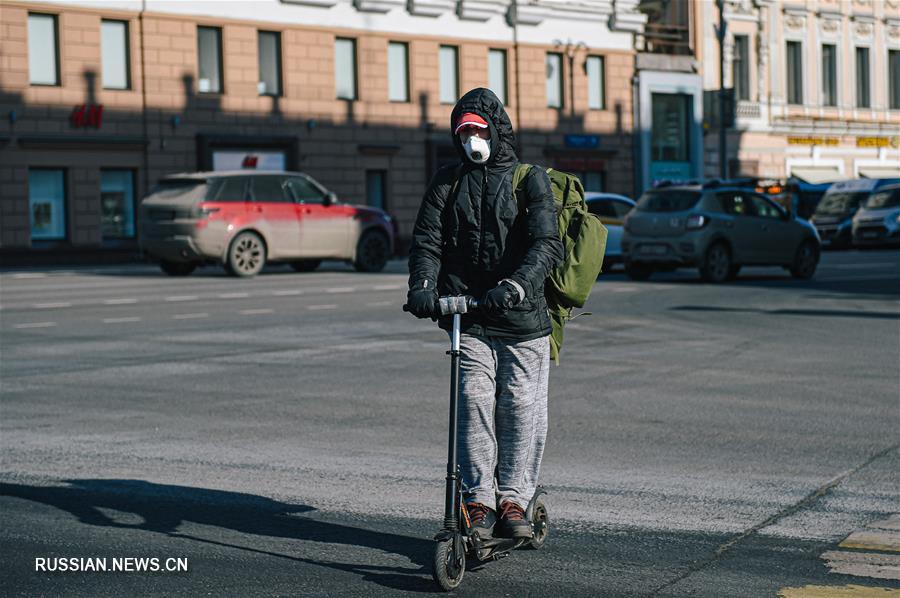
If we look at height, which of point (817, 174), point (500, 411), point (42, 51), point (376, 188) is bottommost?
point (500, 411)

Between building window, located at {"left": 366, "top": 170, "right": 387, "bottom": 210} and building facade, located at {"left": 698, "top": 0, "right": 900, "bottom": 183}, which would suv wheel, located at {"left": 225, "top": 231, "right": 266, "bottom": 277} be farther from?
building facade, located at {"left": 698, "top": 0, "right": 900, "bottom": 183}

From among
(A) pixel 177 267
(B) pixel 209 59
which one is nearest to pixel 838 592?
(A) pixel 177 267

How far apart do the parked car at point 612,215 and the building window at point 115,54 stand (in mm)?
14199

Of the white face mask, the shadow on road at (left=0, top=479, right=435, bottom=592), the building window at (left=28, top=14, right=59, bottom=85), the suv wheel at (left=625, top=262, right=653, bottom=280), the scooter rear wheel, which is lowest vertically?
the shadow on road at (left=0, top=479, right=435, bottom=592)

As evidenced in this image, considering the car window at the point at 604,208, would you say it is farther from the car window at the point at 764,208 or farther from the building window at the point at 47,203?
the building window at the point at 47,203

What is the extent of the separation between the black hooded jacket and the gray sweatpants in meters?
0.08

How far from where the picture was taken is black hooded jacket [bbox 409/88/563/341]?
578cm

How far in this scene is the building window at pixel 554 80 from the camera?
158 ft

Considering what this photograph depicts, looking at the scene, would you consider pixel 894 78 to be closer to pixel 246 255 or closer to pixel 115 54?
pixel 115 54

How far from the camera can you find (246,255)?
27.1m

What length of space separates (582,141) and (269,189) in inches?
891

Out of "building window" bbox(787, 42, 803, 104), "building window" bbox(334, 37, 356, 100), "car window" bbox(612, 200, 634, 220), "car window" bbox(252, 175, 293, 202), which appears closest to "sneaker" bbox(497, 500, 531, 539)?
"car window" bbox(252, 175, 293, 202)

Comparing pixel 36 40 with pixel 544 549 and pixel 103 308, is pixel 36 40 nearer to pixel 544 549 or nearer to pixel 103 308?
pixel 103 308

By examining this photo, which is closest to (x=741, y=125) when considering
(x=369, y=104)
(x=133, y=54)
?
(x=369, y=104)
